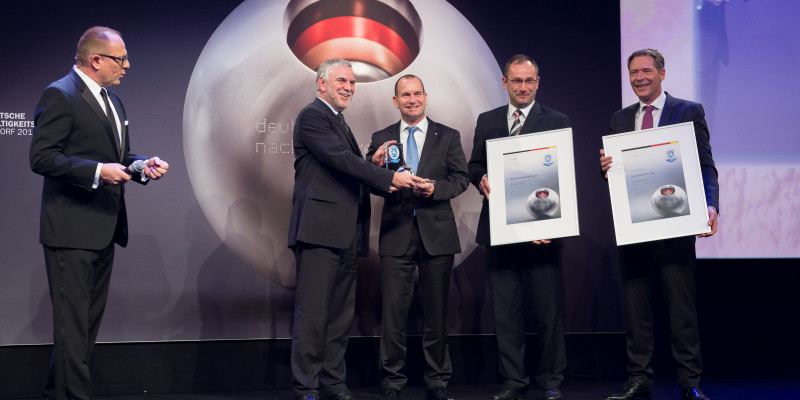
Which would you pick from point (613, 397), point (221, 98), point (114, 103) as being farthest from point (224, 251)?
point (613, 397)

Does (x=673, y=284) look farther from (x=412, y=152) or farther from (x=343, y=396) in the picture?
(x=343, y=396)

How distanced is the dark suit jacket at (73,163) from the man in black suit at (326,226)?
2.94ft

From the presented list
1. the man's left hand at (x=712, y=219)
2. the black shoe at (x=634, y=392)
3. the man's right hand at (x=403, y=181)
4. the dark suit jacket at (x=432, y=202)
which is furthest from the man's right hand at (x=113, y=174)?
the man's left hand at (x=712, y=219)

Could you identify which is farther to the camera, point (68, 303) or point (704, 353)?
point (704, 353)

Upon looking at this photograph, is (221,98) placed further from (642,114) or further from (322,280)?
(642,114)

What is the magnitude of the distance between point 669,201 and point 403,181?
1.33m

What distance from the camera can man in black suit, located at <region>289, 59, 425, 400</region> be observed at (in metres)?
3.20

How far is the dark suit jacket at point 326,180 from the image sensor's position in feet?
10.5

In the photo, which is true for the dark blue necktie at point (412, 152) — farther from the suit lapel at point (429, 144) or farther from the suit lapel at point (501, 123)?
the suit lapel at point (501, 123)

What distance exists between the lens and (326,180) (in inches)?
130

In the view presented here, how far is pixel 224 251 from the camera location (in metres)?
3.95

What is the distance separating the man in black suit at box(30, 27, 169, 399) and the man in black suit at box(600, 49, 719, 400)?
2414mm

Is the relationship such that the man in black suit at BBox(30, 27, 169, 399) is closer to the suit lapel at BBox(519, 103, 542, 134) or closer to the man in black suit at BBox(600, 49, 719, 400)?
the suit lapel at BBox(519, 103, 542, 134)

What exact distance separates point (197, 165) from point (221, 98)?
1.44ft
